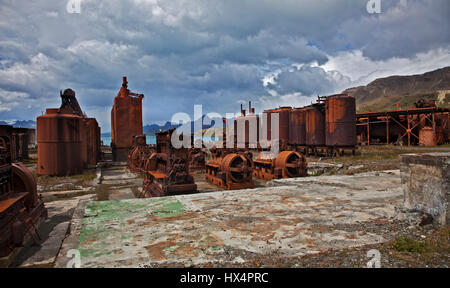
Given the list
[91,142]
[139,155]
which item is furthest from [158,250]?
[91,142]

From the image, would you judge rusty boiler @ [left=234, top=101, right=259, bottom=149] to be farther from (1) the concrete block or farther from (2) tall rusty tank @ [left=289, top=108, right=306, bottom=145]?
(1) the concrete block

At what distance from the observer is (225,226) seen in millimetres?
3607

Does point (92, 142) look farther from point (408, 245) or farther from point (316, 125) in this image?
point (408, 245)

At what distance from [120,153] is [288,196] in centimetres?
1950

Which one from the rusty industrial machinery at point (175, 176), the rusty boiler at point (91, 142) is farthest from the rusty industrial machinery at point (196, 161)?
the rusty boiler at point (91, 142)

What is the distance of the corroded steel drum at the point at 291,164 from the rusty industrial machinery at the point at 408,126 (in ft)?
45.3

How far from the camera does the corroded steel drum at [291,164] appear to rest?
11.1 m

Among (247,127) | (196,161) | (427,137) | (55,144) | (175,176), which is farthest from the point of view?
(427,137)

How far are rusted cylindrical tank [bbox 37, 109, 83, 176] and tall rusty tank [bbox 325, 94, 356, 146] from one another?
1438 centimetres

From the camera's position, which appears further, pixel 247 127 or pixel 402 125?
pixel 402 125

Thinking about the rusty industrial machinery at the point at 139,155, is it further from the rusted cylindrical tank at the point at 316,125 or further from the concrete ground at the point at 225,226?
the concrete ground at the point at 225,226

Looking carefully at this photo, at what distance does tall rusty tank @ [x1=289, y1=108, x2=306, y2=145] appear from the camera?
18.6 m

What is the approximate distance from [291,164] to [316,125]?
7.11 meters
